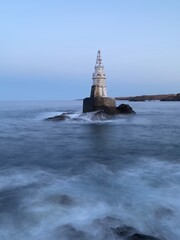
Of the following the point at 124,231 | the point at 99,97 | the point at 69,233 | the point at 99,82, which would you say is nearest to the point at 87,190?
the point at 69,233

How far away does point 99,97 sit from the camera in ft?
117

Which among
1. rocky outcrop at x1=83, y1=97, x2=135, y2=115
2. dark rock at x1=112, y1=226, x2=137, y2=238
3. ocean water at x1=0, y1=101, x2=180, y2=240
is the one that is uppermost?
rocky outcrop at x1=83, y1=97, x2=135, y2=115

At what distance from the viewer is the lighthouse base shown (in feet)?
117

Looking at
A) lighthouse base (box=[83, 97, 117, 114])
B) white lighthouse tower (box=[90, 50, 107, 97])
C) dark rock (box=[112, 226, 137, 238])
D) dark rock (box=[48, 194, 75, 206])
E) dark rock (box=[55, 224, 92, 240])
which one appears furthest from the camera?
white lighthouse tower (box=[90, 50, 107, 97])

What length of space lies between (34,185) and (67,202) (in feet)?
6.83

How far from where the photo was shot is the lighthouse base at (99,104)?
35812mm

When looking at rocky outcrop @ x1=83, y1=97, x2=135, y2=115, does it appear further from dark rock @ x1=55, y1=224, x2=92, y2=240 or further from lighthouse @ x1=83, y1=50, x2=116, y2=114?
dark rock @ x1=55, y1=224, x2=92, y2=240

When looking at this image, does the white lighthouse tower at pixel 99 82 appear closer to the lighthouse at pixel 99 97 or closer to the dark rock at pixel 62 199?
the lighthouse at pixel 99 97

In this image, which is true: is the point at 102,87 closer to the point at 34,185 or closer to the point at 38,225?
the point at 34,185

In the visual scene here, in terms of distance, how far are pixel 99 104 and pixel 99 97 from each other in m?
0.87

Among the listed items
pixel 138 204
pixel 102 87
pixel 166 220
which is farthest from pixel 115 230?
pixel 102 87

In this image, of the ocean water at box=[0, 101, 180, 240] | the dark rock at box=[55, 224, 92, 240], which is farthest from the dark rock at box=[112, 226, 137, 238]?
the dark rock at box=[55, 224, 92, 240]

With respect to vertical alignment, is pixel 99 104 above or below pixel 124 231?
above

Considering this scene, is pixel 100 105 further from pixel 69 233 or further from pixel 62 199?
pixel 69 233
